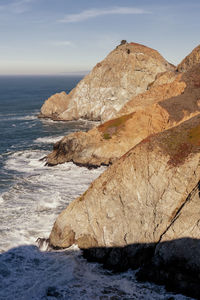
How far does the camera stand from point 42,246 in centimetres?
2742

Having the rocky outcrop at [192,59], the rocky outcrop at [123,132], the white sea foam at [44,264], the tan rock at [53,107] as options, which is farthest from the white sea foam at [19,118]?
the white sea foam at [44,264]

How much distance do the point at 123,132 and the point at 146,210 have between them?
33.4 m

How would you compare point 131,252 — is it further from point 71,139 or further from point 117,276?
point 71,139

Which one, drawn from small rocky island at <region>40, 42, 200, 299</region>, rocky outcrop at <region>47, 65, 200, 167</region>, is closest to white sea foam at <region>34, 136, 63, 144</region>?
rocky outcrop at <region>47, 65, 200, 167</region>

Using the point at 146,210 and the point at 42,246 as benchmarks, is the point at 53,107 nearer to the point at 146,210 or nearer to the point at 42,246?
the point at 42,246

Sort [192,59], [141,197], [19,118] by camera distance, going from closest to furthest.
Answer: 1. [141,197]
2. [192,59]
3. [19,118]

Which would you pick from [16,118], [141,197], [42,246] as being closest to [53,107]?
[16,118]

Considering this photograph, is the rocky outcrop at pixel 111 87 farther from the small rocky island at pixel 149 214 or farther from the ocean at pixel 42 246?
the small rocky island at pixel 149 214

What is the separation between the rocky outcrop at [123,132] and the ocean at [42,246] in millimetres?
2734

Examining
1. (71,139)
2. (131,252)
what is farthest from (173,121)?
(131,252)

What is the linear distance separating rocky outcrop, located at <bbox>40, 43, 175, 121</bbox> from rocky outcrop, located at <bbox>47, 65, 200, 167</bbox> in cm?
4559

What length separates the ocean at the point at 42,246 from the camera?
20750mm

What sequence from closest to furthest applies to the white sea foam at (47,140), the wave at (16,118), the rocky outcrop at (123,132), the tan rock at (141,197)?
the tan rock at (141,197) < the rocky outcrop at (123,132) < the white sea foam at (47,140) < the wave at (16,118)

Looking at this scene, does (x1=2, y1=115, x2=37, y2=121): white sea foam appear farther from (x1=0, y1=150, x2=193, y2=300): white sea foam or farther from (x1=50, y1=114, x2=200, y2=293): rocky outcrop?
(x1=50, y1=114, x2=200, y2=293): rocky outcrop
